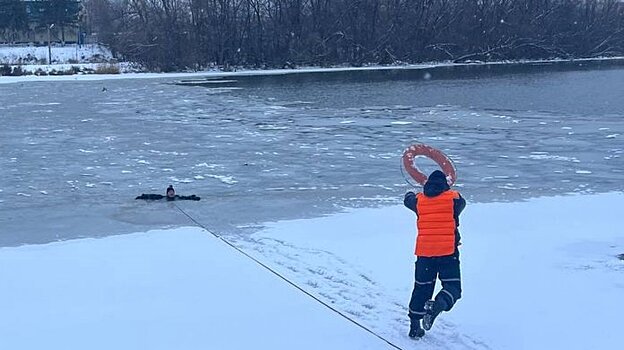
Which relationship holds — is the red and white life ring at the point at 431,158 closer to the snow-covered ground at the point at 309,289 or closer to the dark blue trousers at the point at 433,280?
the dark blue trousers at the point at 433,280

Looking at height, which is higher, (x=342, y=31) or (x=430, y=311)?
(x=342, y=31)

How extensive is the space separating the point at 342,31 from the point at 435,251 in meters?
68.1

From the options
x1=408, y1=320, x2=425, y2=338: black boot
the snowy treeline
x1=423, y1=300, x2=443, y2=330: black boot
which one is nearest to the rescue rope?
x1=408, y1=320, x2=425, y2=338: black boot

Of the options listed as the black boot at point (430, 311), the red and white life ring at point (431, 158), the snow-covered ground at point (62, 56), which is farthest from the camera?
the snow-covered ground at point (62, 56)

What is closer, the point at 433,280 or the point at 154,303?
the point at 433,280

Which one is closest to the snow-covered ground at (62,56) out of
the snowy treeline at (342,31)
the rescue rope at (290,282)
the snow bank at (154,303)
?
the snowy treeline at (342,31)

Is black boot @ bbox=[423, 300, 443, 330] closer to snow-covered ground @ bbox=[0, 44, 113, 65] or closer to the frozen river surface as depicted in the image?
the frozen river surface

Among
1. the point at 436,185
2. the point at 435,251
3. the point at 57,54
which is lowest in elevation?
the point at 435,251

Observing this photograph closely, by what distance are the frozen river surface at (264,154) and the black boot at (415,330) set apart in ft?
12.5

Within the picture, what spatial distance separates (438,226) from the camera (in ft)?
18.4

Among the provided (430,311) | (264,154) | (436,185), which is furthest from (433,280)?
(264,154)

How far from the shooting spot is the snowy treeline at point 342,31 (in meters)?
67.4

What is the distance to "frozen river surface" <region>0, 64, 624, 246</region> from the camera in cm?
1064

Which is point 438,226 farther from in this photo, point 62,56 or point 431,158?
point 62,56
